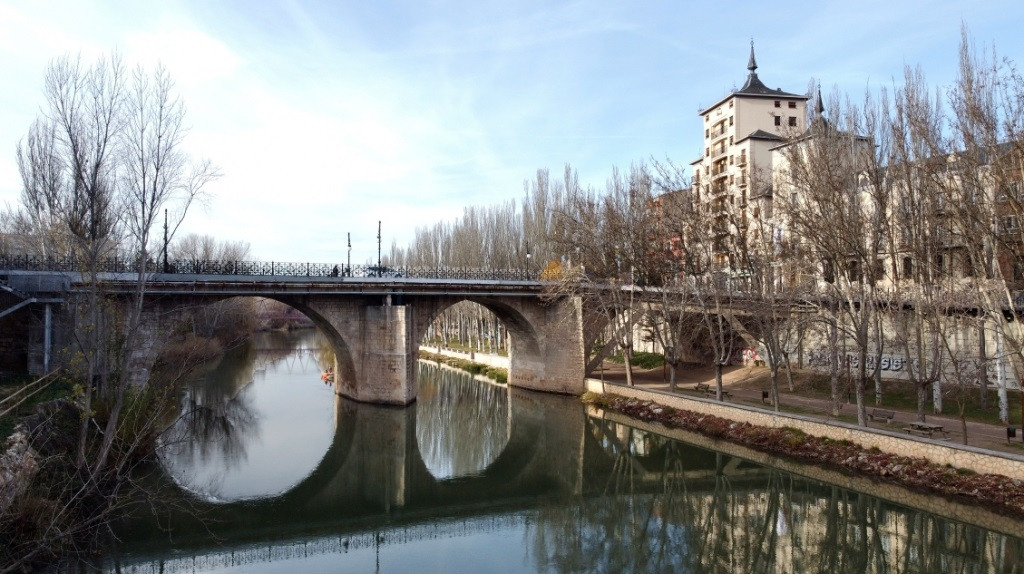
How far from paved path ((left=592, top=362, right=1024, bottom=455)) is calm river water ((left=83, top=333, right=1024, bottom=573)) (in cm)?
349

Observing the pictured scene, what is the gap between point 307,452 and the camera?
20422 mm

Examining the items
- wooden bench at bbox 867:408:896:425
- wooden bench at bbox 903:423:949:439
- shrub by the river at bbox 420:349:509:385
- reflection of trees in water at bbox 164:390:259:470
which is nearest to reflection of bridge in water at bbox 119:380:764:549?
reflection of trees in water at bbox 164:390:259:470

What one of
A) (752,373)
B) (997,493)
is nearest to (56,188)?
(997,493)

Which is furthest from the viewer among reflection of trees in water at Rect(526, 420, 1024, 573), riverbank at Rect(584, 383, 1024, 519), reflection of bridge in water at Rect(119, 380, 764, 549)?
reflection of bridge in water at Rect(119, 380, 764, 549)

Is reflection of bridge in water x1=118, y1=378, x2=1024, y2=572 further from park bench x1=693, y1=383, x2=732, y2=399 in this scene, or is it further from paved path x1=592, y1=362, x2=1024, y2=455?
park bench x1=693, y1=383, x2=732, y2=399

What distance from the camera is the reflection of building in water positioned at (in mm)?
11797

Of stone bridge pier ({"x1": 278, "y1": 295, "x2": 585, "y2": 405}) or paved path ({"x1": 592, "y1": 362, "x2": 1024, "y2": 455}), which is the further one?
stone bridge pier ({"x1": 278, "y1": 295, "x2": 585, "y2": 405})

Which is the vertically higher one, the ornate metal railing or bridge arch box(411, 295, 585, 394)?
the ornate metal railing

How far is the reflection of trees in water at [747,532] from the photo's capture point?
11789 millimetres

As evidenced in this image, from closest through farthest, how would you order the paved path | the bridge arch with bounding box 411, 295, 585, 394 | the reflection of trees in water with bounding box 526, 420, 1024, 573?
1. the reflection of trees in water with bounding box 526, 420, 1024, 573
2. the paved path
3. the bridge arch with bounding box 411, 295, 585, 394

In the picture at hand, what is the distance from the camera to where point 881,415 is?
1928 cm

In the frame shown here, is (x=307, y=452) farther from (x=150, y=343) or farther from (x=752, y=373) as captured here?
(x=752, y=373)

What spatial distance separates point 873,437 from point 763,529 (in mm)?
4748

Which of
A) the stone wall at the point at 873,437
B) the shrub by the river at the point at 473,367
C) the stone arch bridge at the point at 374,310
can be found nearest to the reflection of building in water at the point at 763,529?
the stone wall at the point at 873,437
